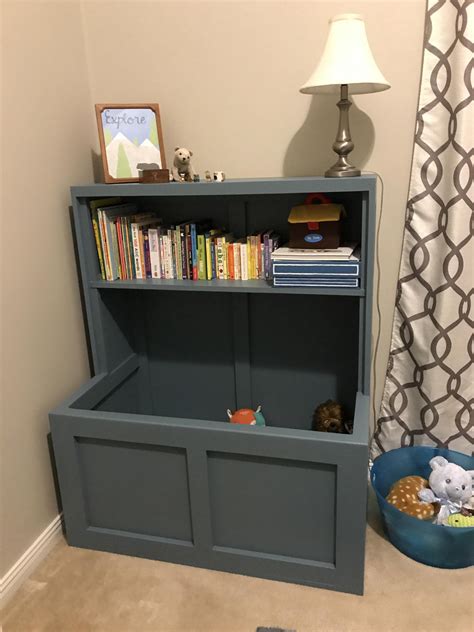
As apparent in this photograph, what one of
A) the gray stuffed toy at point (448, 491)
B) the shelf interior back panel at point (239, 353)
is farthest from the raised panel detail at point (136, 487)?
the gray stuffed toy at point (448, 491)

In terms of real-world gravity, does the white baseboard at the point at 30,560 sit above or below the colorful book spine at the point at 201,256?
below

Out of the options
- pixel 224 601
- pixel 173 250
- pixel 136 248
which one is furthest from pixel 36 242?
pixel 224 601

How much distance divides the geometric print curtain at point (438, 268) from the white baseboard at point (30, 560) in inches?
45.6

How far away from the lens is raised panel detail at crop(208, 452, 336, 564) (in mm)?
1460

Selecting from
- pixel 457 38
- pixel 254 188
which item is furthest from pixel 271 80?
pixel 457 38

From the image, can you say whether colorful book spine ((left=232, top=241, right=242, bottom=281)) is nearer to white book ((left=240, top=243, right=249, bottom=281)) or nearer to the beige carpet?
white book ((left=240, top=243, right=249, bottom=281))

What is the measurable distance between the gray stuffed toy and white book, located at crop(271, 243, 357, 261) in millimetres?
735

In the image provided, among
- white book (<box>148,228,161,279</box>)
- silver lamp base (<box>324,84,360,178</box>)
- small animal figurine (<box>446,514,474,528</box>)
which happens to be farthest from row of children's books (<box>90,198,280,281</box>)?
small animal figurine (<box>446,514,474,528</box>)

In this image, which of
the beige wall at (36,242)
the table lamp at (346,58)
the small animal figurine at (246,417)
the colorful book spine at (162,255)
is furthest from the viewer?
the small animal figurine at (246,417)

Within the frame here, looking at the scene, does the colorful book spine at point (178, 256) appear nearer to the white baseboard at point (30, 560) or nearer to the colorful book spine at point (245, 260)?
the colorful book spine at point (245, 260)

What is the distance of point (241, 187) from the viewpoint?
1.53m

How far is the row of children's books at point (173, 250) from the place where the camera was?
1710mm

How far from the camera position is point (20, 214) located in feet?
5.05

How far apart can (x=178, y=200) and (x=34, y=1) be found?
2.43 feet
